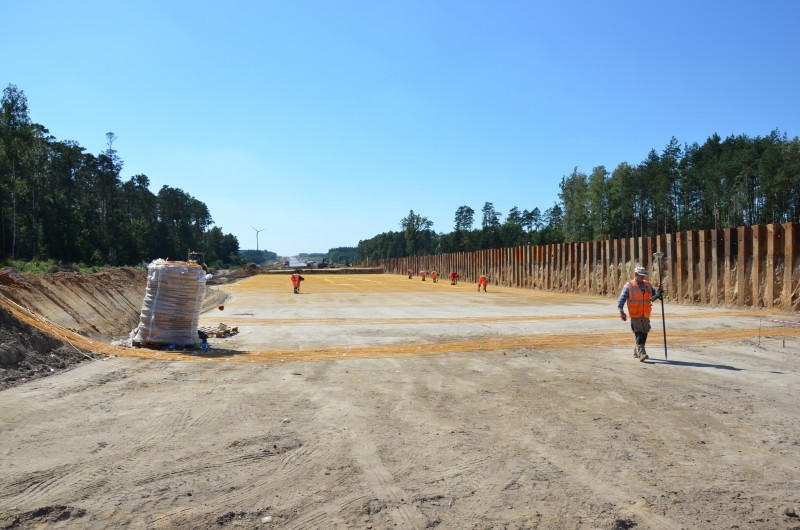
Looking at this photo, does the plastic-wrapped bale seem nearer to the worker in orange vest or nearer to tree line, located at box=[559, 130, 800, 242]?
the worker in orange vest

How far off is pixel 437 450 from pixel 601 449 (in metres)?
1.57

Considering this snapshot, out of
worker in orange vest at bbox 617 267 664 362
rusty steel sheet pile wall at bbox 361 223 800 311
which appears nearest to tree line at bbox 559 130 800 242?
rusty steel sheet pile wall at bbox 361 223 800 311

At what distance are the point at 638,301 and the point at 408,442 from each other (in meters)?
6.51

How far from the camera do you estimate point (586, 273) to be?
33.1 metres

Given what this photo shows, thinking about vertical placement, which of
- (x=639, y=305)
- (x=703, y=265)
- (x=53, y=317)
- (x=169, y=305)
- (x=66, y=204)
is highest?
(x=66, y=204)

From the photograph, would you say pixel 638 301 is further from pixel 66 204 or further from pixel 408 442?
pixel 66 204

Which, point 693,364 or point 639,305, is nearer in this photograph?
point 693,364

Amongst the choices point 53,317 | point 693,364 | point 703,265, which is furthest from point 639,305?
point 703,265

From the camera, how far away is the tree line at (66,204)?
55.6 metres

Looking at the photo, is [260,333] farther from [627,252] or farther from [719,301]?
[627,252]

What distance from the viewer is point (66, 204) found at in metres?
69.7

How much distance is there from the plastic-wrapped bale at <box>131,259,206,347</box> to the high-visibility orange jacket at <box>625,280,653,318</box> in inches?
350

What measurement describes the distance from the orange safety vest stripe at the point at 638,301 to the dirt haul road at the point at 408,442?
3.05 feet

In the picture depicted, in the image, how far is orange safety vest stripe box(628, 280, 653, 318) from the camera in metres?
10.2
